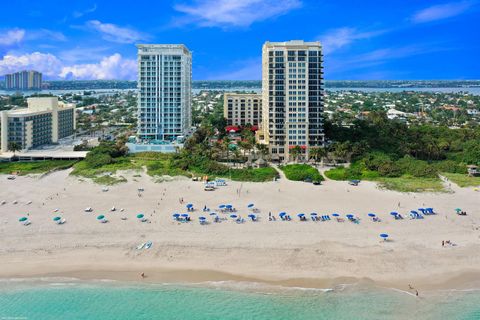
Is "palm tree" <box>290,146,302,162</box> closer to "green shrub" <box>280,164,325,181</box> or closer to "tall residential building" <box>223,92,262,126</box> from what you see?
"green shrub" <box>280,164,325,181</box>

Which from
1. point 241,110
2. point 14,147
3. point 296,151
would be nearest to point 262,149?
point 296,151

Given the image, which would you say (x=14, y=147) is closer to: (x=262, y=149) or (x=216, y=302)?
(x=262, y=149)

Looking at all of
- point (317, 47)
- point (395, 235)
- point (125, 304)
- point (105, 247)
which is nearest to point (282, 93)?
point (317, 47)

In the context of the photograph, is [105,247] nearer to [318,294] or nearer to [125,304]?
[125,304]

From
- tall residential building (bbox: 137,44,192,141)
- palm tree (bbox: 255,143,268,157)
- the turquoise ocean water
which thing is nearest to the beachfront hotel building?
tall residential building (bbox: 137,44,192,141)

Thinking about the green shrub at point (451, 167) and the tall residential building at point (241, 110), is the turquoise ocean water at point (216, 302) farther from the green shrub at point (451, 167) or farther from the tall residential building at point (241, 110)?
the tall residential building at point (241, 110)
